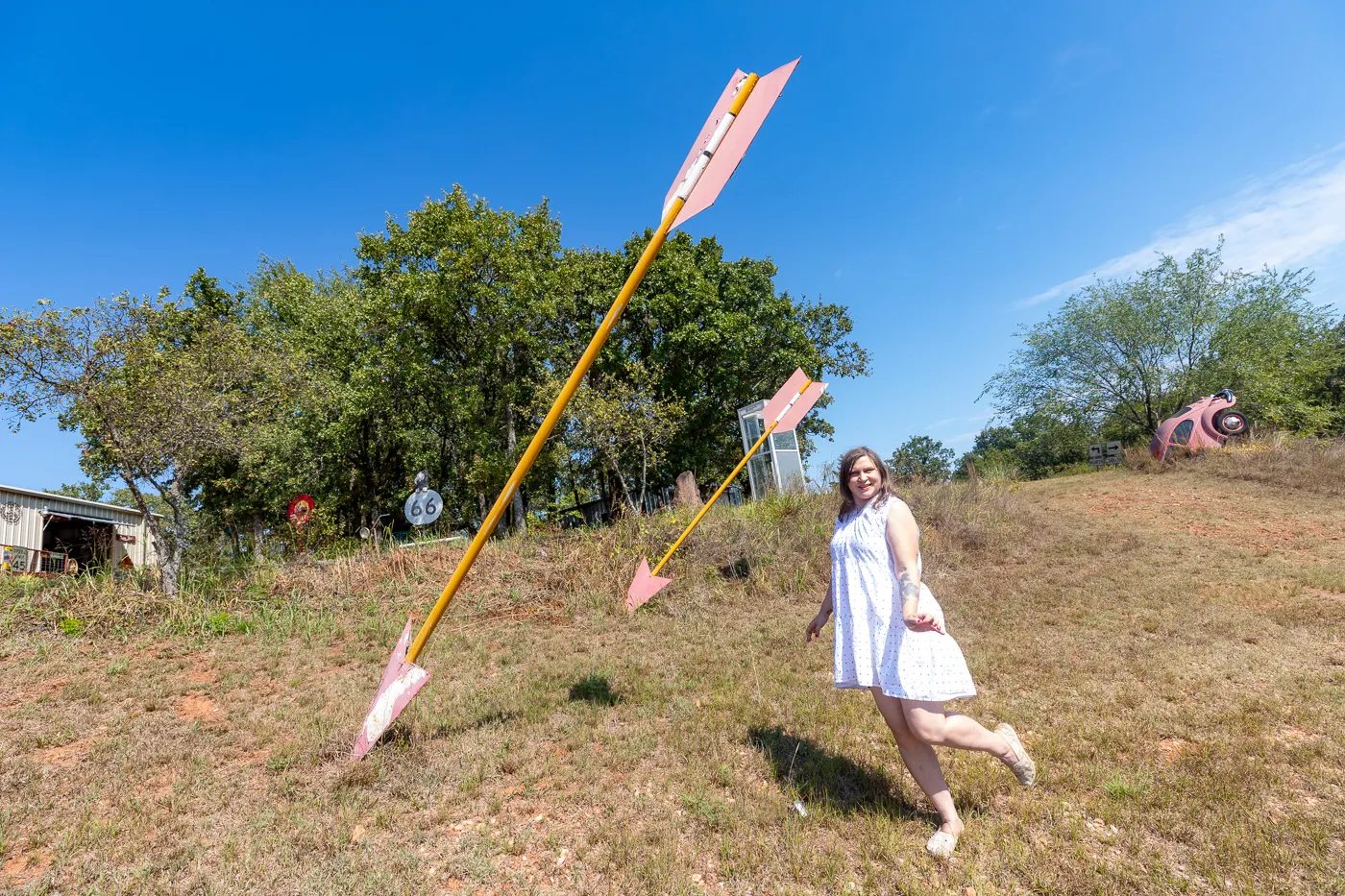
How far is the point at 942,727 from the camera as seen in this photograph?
239 centimetres

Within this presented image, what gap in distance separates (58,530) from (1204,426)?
3372cm

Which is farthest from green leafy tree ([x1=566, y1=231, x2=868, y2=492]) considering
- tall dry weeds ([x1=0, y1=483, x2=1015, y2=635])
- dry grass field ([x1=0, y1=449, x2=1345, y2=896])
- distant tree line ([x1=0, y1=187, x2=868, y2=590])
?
dry grass field ([x1=0, y1=449, x2=1345, y2=896])

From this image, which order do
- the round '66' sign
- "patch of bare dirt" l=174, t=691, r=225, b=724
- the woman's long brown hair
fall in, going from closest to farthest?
the woman's long brown hair, "patch of bare dirt" l=174, t=691, r=225, b=724, the round '66' sign

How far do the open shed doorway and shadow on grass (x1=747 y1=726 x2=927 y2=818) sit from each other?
69.2 ft

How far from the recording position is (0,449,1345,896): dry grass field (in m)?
2.43

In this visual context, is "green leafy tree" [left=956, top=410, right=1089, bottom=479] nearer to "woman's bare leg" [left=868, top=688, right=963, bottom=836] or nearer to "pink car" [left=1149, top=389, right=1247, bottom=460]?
"pink car" [left=1149, top=389, right=1247, bottom=460]

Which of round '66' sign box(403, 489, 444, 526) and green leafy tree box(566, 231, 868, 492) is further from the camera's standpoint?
green leafy tree box(566, 231, 868, 492)

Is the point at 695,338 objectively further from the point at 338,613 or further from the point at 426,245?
the point at 338,613

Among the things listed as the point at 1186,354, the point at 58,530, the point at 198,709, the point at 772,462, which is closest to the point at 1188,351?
the point at 1186,354

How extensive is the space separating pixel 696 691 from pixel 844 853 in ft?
7.02

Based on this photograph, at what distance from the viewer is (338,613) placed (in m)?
7.29

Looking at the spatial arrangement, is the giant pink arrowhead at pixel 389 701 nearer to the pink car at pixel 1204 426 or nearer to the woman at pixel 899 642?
the woman at pixel 899 642

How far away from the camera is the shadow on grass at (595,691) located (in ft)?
14.5

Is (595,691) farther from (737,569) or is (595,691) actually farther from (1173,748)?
(737,569)
